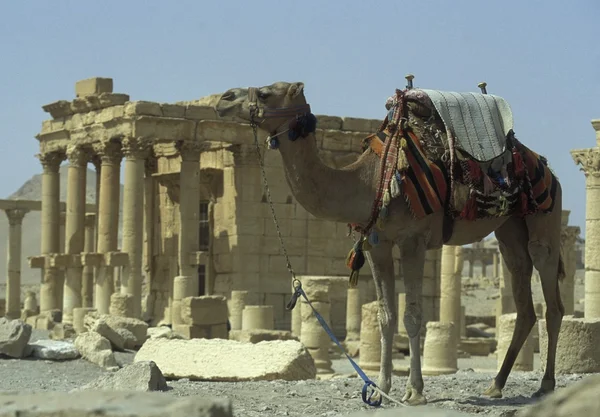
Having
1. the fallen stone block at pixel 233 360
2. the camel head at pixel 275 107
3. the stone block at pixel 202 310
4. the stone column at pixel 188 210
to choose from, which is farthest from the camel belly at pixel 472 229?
the stone column at pixel 188 210

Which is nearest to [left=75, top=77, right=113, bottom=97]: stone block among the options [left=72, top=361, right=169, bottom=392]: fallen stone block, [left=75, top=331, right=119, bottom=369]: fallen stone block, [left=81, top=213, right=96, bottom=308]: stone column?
[left=81, top=213, right=96, bottom=308]: stone column

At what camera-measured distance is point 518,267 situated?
468 inches

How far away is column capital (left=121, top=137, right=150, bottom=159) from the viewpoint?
113 ft

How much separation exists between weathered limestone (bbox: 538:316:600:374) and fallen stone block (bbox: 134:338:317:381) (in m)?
3.17

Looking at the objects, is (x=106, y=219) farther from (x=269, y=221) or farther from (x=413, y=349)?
(x=413, y=349)

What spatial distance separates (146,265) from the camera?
39.6 meters

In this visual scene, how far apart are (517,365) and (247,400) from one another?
1129cm

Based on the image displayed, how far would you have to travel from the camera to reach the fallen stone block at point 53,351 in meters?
19.6

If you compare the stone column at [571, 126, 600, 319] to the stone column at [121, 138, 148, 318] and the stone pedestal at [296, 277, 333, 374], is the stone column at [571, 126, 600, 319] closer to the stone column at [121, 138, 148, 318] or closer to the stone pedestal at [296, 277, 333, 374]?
the stone pedestal at [296, 277, 333, 374]

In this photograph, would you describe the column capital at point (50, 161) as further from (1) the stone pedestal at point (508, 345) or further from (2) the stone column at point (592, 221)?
(1) the stone pedestal at point (508, 345)

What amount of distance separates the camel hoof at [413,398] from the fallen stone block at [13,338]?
9.80 metres

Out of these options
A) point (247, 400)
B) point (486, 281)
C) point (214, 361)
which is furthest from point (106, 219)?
point (486, 281)

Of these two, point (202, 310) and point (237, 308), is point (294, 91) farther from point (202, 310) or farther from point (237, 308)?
point (237, 308)

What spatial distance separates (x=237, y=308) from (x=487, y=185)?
22.4 meters
